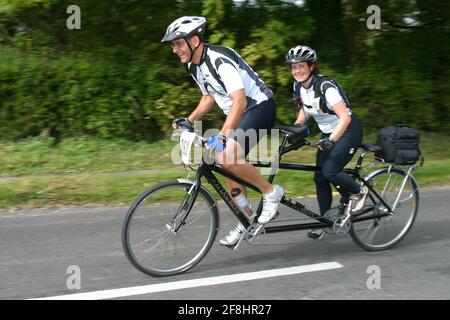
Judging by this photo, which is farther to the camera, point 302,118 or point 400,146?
point 302,118

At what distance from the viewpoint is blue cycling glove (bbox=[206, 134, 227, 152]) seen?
4.41 m

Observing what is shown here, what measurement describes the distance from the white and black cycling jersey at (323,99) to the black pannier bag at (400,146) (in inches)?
17.5

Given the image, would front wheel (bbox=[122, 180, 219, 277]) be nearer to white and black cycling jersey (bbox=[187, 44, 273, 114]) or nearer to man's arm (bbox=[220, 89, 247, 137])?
man's arm (bbox=[220, 89, 247, 137])

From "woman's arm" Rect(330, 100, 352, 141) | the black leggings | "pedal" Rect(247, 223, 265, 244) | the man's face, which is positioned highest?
the man's face

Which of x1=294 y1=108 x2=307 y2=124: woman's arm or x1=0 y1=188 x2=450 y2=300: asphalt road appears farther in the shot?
x1=294 y1=108 x2=307 y2=124: woman's arm

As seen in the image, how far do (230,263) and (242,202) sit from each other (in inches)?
20.9

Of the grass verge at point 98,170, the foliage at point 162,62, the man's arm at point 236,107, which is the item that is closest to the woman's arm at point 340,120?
the man's arm at point 236,107

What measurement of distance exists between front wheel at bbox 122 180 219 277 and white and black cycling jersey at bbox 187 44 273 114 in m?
0.78

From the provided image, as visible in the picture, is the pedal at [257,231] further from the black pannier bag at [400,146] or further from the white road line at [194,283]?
the black pannier bag at [400,146]

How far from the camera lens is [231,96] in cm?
441

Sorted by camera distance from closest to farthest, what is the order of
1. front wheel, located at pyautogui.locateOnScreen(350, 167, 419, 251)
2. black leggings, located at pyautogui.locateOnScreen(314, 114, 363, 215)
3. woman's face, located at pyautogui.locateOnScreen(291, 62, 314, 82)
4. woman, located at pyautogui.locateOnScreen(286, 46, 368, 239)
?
1. woman, located at pyautogui.locateOnScreen(286, 46, 368, 239)
2. woman's face, located at pyautogui.locateOnScreen(291, 62, 314, 82)
3. black leggings, located at pyautogui.locateOnScreen(314, 114, 363, 215)
4. front wheel, located at pyautogui.locateOnScreen(350, 167, 419, 251)

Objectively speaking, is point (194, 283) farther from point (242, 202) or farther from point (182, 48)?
point (182, 48)

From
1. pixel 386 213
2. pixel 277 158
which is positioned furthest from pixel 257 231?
pixel 386 213

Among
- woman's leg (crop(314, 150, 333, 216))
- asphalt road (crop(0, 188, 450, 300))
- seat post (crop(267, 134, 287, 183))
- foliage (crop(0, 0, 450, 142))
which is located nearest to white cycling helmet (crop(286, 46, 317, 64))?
seat post (crop(267, 134, 287, 183))
